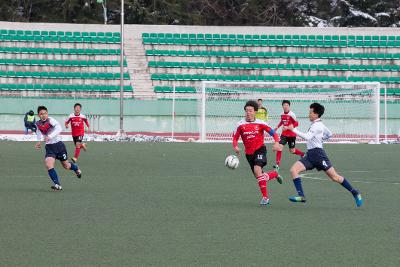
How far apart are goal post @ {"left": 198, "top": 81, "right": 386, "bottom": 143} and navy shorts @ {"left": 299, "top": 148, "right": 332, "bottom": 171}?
26.6 meters

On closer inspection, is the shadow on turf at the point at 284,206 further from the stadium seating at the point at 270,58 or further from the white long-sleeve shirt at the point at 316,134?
the stadium seating at the point at 270,58

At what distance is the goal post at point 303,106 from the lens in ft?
137

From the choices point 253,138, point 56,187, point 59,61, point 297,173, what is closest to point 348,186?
point 297,173

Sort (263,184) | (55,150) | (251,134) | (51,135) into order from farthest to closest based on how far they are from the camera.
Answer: (55,150), (51,135), (251,134), (263,184)

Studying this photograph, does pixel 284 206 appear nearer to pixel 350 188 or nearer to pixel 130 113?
pixel 350 188

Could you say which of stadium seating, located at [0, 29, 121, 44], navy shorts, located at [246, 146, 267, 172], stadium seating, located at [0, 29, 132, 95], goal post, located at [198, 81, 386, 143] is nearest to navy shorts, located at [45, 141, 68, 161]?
navy shorts, located at [246, 146, 267, 172]

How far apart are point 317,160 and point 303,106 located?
29514 millimetres

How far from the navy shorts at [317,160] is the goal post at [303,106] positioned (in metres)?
26.6

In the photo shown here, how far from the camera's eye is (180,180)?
19.0 metres

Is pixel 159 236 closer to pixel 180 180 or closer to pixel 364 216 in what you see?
pixel 364 216

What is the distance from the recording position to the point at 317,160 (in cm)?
1411

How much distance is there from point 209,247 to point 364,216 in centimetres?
366

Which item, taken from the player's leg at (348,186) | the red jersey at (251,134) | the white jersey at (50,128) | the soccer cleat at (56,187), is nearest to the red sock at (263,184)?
the red jersey at (251,134)

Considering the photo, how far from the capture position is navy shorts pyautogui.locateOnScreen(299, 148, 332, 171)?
554 inches
